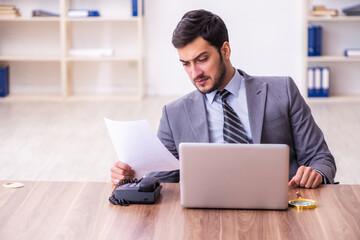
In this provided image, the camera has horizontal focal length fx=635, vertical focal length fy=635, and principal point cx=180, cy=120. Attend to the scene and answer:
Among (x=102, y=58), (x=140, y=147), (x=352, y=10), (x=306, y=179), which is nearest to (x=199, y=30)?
(x=140, y=147)

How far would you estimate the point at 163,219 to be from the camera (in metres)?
1.86

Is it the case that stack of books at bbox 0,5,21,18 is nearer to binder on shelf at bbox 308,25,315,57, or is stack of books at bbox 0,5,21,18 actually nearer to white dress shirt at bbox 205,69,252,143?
binder on shelf at bbox 308,25,315,57

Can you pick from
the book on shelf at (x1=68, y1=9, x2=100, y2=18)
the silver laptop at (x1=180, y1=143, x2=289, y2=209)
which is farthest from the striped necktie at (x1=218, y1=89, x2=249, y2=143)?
the book on shelf at (x1=68, y1=9, x2=100, y2=18)

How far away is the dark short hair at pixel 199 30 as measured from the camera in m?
2.28

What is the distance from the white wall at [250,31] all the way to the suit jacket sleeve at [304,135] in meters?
4.30

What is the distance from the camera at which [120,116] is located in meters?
5.89

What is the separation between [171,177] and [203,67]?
1.39ft

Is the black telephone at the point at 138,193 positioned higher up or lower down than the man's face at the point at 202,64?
lower down

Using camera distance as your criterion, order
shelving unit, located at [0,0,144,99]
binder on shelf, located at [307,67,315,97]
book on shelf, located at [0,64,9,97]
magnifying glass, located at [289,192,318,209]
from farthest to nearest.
→ shelving unit, located at [0,0,144,99]
book on shelf, located at [0,64,9,97]
binder on shelf, located at [307,67,315,97]
magnifying glass, located at [289,192,318,209]

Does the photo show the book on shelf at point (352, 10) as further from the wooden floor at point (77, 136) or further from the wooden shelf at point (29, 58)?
the wooden shelf at point (29, 58)

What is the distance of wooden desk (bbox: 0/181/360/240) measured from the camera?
1.75 metres

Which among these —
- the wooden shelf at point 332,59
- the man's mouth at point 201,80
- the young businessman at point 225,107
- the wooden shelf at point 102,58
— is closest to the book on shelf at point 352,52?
the wooden shelf at point 332,59

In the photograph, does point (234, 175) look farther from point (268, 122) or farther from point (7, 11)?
point (7, 11)

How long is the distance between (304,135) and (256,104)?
215 millimetres
